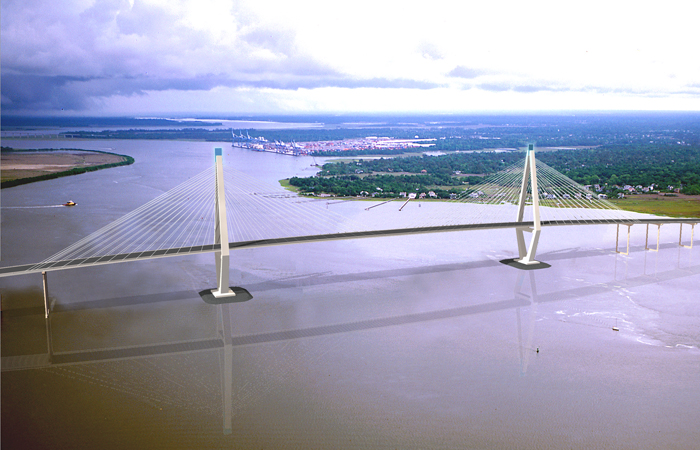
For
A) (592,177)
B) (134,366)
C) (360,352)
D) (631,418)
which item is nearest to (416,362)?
(360,352)

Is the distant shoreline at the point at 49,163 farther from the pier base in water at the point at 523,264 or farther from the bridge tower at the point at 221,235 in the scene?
the pier base in water at the point at 523,264

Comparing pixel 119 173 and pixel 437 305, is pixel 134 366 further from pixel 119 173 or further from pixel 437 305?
pixel 119 173

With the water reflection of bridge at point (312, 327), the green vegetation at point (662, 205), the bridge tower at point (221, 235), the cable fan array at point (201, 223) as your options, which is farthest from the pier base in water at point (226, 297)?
the green vegetation at point (662, 205)

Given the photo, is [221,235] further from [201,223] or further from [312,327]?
[201,223]

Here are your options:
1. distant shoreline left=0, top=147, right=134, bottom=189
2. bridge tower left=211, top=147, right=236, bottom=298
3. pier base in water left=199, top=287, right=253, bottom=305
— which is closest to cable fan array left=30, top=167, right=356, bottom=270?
bridge tower left=211, top=147, right=236, bottom=298

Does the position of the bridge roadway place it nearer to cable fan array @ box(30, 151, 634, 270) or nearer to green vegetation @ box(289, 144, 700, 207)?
cable fan array @ box(30, 151, 634, 270)

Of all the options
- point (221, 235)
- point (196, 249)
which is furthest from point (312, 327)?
point (196, 249)
